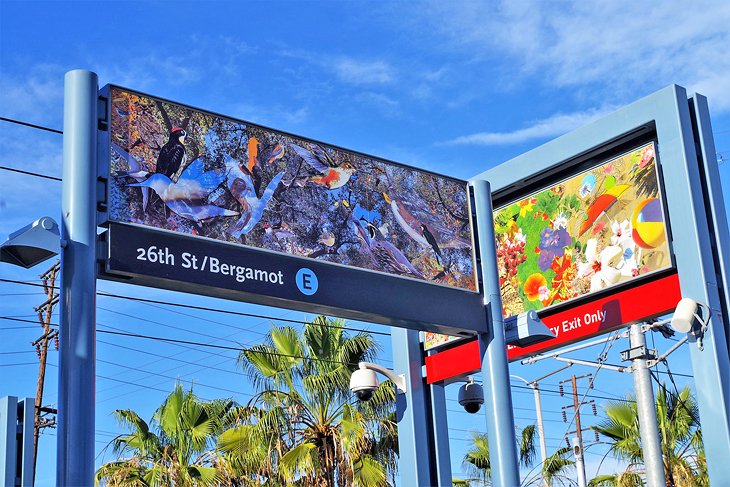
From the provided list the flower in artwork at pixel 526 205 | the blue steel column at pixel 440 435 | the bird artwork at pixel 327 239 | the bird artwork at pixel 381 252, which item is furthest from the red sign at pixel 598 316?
the bird artwork at pixel 327 239

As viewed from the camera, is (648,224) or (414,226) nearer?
(414,226)

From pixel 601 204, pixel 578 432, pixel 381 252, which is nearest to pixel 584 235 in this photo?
pixel 601 204

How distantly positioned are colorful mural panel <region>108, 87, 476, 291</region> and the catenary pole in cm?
335

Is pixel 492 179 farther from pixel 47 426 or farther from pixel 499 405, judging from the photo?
pixel 47 426

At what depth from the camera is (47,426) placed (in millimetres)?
33656

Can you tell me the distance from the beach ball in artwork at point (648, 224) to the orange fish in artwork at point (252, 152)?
226 inches

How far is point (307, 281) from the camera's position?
11094 millimetres

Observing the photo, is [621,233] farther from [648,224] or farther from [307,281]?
[307,281]

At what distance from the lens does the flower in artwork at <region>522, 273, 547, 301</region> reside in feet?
52.2

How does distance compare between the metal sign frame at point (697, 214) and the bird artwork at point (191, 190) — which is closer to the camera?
the bird artwork at point (191, 190)

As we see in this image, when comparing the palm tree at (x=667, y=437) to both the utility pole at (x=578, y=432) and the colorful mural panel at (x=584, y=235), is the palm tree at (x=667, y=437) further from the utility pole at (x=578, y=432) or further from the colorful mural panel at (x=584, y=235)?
the colorful mural panel at (x=584, y=235)

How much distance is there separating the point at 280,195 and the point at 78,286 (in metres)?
2.70

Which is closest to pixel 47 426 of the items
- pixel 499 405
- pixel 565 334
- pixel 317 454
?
pixel 317 454

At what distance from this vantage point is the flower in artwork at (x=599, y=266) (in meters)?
14.8
